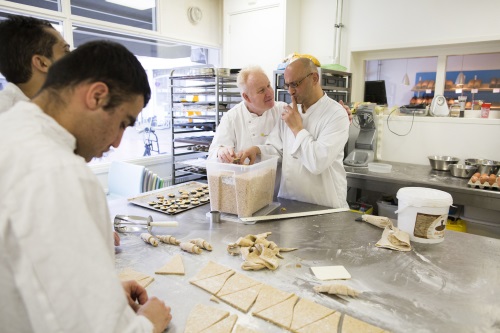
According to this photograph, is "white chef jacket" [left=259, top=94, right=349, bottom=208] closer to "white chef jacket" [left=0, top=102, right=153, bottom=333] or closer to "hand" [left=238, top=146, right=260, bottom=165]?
"hand" [left=238, top=146, right=260, bottom=165]

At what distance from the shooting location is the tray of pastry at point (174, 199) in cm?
183

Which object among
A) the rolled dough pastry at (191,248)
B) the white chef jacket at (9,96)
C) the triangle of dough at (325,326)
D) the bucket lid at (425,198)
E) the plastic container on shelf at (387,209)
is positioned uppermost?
the white chef jacket at (9,96)

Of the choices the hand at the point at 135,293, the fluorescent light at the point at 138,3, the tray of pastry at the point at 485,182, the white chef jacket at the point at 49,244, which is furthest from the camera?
the fluorescent light at the point at 138,3

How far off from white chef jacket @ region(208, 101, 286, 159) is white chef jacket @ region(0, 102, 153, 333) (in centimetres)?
175

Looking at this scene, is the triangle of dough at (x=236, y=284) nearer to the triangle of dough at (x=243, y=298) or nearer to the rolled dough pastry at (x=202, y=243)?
the triangle of dough at (x=243, y=298)

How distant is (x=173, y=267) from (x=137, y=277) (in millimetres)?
129

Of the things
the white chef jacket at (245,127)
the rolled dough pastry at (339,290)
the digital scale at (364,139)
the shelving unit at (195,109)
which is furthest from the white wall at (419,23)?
the rolled dough pastry at (339,290)

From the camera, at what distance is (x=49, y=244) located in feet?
1.79

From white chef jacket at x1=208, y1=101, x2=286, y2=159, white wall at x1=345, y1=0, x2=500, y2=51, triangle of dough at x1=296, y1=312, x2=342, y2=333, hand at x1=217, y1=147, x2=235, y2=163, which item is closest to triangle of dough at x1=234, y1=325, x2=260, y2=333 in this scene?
triangle of dough at x1=296, y1=312, x2=342, y2=333

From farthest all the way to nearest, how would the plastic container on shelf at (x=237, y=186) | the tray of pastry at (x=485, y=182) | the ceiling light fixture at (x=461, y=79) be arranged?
the ceiling light fixture at (x=461, y=79) → the tray of pastry at (x=485, y=182) → the plastic container on shelf at (x=237, y=186)

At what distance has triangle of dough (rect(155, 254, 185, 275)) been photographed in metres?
1.18

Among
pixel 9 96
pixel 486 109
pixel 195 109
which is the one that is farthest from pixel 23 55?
pixel 486 109

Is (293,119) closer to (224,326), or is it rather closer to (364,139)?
(224,326)

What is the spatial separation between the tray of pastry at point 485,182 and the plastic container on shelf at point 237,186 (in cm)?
181
